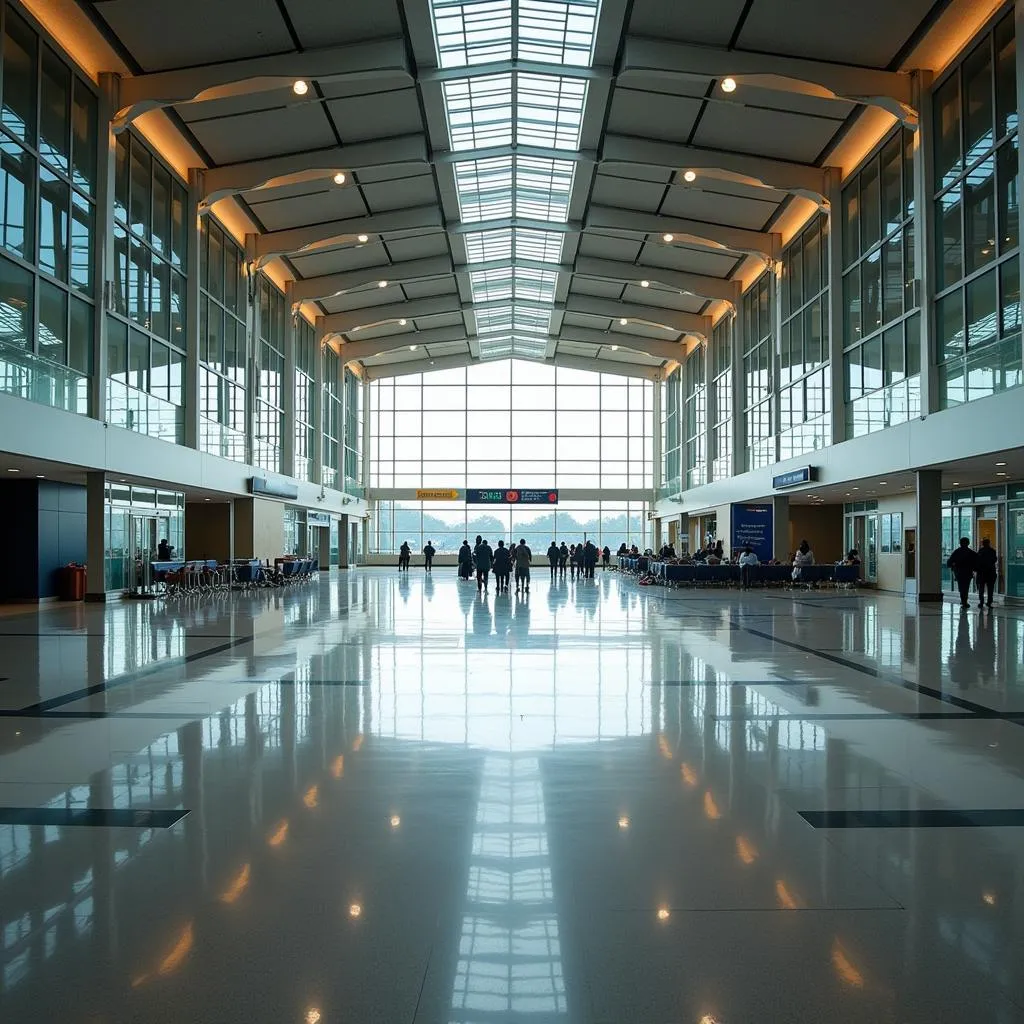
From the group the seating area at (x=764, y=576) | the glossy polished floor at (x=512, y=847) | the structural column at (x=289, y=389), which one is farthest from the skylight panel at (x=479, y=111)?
the glossy polished floor at (x=512, y=847)

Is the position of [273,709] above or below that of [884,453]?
below

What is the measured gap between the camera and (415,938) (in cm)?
318

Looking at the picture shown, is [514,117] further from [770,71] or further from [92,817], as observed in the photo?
[92,817]

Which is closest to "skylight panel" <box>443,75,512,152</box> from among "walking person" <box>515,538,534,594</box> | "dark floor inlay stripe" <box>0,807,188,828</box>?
"walking person" <box>515,538,534,594</box>

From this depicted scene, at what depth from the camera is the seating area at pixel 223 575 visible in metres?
24.6

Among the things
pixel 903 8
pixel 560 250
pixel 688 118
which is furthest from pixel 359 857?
pixel 560 250

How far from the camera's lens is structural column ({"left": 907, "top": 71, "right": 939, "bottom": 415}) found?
19.7 metres

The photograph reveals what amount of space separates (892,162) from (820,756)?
20.3 m

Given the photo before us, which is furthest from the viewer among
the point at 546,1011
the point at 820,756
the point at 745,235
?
the point at 745,235

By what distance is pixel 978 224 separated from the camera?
715 inches

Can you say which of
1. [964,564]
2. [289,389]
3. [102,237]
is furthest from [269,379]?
[964,564]

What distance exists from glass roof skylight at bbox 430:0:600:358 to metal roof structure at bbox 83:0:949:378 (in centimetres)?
6

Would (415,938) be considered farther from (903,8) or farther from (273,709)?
(903,8)

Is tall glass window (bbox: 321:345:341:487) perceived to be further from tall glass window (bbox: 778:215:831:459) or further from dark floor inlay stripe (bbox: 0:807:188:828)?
dark floor inlay stripe (bbox: 0:807:188:828)
